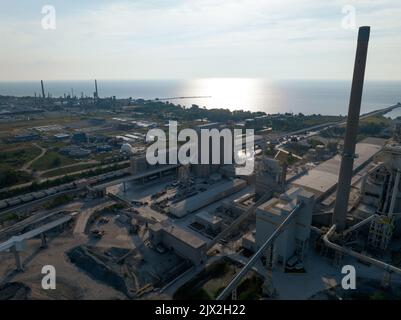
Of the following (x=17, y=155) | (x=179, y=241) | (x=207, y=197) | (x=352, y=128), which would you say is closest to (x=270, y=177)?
(x=207, y=197)

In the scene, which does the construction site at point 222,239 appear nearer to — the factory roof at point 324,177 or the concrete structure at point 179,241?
the concrete structure at point 179,241

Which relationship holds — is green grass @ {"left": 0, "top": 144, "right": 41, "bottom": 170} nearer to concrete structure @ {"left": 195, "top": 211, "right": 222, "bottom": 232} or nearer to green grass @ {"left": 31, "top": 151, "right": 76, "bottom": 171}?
green grass @ {"left": 31, "top": 151, "right": 76, "bottom": 171}

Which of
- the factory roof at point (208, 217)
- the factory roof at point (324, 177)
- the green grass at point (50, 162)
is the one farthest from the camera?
the green grass at point (50, 162)

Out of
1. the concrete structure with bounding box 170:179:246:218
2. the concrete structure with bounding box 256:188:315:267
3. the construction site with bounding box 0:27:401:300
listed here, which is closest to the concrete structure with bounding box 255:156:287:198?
the construction site with bounding box 0:27:401:300

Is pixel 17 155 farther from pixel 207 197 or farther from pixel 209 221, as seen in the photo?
pixel 209 221

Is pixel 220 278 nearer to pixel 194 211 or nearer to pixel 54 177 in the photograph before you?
pixel 194 211

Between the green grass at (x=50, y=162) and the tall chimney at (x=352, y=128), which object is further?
the green grass at (x=50, y=162)

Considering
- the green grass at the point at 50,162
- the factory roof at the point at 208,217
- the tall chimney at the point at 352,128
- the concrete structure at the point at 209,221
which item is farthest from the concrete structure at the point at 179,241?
the green grass at the point at 50,162
